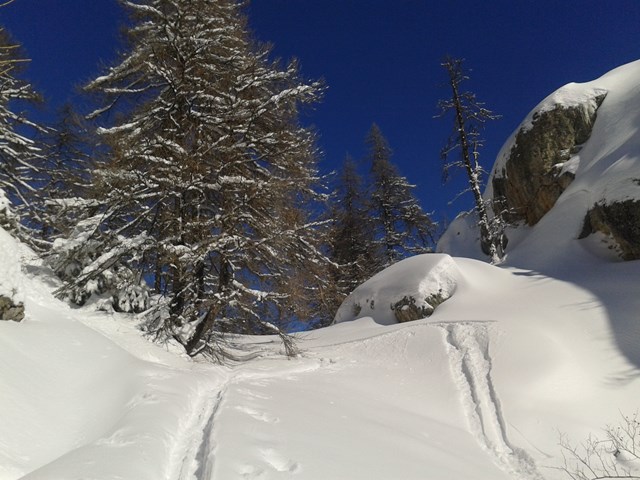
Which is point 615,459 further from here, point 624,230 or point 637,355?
point 624,230

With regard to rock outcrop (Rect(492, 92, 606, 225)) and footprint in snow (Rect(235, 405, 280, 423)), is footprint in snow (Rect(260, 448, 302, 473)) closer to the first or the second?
footprint in snow (Rect(235, 405, 280, 423))

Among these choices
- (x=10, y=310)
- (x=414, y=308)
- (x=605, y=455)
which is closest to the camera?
(x=605, y=455)

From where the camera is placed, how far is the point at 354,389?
19.2ft

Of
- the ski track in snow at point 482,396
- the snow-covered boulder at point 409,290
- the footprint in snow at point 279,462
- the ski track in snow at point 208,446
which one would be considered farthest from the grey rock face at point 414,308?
the footprint in snow at point 279,462

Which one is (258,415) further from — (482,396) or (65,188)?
(65,188)

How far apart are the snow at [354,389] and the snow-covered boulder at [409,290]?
4.1 inches

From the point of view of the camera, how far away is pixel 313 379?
20.3 ft

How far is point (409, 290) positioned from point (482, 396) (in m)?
4.81

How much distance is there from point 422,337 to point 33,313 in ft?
22.5

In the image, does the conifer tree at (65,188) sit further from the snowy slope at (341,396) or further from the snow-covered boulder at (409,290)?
the snow-covered boulder at (409,290)

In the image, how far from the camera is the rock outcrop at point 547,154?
1401 centimetres

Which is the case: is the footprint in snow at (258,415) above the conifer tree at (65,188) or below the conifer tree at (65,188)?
A: below

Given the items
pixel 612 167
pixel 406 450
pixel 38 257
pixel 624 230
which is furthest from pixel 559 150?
pixel 38 257

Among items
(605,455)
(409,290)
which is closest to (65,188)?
(409,290)
